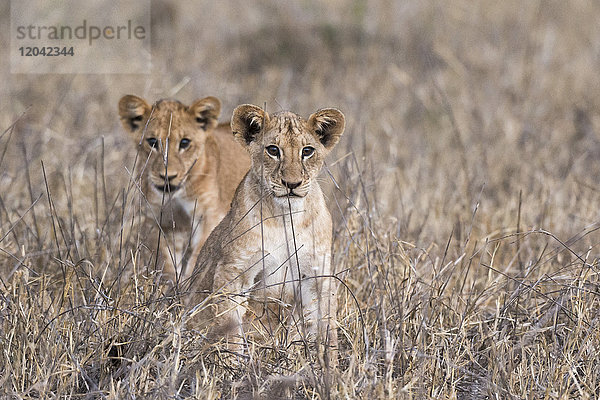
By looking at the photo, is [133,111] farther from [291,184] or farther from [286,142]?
[291,184]

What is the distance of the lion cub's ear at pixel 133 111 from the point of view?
4980mm

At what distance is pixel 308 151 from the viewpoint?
3932mm

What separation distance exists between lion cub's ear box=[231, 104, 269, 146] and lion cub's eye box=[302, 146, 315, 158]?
0.21 metres

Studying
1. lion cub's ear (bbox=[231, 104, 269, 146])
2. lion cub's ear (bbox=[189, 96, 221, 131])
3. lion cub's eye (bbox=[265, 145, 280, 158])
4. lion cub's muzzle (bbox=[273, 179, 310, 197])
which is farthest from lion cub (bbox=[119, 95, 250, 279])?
lion cub's muzzle (bbox=[273, 179, 310, 197])

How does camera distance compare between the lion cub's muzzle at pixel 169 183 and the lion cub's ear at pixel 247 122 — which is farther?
the lion cub's muzzle at pixel 169 183

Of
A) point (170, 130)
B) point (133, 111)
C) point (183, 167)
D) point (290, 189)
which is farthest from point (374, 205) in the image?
point (133, 111)

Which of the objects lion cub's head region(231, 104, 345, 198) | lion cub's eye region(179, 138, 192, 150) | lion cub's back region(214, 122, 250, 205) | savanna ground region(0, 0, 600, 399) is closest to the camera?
savanna ground region(0, 0, 600, 399)

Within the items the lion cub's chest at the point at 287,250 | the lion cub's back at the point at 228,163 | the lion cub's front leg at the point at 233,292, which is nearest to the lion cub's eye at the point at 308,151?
the lion cub's chest at the point at 287,250

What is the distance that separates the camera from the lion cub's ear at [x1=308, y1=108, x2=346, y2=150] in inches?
156

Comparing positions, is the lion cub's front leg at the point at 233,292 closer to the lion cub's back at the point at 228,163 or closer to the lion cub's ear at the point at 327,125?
the lion cub's ear at the point at 327,125

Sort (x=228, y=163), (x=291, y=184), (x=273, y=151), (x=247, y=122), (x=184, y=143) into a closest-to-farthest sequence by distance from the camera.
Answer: (x=291, y=184) → (x=273, y=151) → (x=247, y=122) → (x=184, y=143) → (x=228, y=163)

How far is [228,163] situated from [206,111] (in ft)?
1.88

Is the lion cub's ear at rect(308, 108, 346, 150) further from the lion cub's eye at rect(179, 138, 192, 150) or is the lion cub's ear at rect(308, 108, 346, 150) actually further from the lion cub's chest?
the lion cub's eye at rect(179, 138, 192, 150)

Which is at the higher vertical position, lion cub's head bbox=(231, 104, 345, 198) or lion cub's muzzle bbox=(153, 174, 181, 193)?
lion cub's head bbox=(231, 104, 345, 198)
